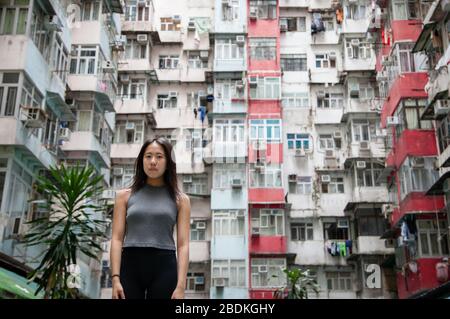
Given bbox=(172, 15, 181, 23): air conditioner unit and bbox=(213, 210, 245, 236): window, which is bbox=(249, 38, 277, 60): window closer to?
bbox=(172, 15, 181, 23): air conditioner unit

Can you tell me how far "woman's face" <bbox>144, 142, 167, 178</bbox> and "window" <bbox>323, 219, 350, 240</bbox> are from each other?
1760 cm

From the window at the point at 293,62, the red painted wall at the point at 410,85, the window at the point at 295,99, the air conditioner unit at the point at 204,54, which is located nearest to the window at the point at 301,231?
the window at the point at 295,99

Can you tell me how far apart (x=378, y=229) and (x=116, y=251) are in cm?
1763

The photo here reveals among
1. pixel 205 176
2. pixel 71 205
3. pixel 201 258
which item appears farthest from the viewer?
pixel 205 176

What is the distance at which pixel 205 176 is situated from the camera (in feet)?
66.7

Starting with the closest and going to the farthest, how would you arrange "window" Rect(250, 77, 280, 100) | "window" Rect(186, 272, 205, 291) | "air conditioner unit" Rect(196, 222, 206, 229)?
"window" Rect(186, 272, 205, 291), "air conditioner unit" Rect(196, 222, 206, 229), "window" Rect(250, 77, 280, 100)

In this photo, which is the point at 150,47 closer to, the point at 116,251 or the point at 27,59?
the point at 27,59

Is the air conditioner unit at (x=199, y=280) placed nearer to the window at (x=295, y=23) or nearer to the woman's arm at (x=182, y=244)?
the window at (x=295, y=23)

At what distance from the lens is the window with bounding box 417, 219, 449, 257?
14477 millimetres

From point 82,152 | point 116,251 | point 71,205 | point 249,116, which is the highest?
point 249,116

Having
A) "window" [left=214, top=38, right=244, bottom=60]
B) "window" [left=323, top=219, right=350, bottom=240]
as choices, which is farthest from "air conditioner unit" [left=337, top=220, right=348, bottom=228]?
"window" [left=214, top=38, right=244, bottom=60]

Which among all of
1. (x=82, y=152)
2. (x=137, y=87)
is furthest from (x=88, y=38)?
(x=137, y=87)

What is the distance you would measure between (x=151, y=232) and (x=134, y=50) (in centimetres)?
1965

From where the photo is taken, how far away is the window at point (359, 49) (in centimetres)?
2072
